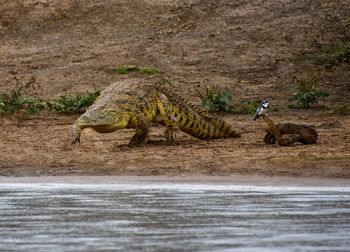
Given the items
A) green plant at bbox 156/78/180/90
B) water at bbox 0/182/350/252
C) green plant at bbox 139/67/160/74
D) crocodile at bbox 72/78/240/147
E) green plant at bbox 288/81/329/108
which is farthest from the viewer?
green plant at bbox 139/67/160/74

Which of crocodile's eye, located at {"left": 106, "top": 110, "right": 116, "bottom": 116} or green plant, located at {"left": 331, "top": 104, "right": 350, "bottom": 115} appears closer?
crocodile's eye, located at {"left": 106, "top": 110, "right": 116, "bottom": 116}

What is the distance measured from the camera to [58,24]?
19.8 m

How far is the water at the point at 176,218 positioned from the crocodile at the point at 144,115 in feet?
7.33

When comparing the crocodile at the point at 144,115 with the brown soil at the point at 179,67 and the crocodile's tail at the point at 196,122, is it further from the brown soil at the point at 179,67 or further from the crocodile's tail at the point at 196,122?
the brown soil at the point at 179,67

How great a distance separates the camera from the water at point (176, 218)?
4.59 m

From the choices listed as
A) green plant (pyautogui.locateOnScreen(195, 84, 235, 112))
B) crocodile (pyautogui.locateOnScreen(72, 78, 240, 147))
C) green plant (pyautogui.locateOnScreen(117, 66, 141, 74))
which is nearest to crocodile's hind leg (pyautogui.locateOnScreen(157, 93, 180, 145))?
crocodile (pyautogui.locateOnScreen(72, 78, 240, 147))

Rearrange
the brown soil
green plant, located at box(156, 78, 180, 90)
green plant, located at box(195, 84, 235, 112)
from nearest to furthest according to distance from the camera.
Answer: the brown soil < green plant, located at box(195, 84, 235, 112) < green plant, located at box(156, 78, 180, 90)

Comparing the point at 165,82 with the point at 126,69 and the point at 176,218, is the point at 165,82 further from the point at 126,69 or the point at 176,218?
the point at 176,218

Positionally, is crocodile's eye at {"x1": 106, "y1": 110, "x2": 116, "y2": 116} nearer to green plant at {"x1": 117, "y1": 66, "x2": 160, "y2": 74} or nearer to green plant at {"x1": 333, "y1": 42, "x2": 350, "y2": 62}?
green plant at {"x1": 117, "y1": 66, "x2": 160, "y2": 74}

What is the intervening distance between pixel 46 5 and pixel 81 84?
563 centimetres

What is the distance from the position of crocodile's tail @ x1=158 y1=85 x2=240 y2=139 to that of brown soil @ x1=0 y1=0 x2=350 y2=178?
273 mm

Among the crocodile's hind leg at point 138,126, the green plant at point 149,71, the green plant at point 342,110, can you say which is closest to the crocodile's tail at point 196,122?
the crocodile's hind leg at point 138,126

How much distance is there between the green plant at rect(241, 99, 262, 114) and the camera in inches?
547

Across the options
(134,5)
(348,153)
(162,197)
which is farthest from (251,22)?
(162,197)
